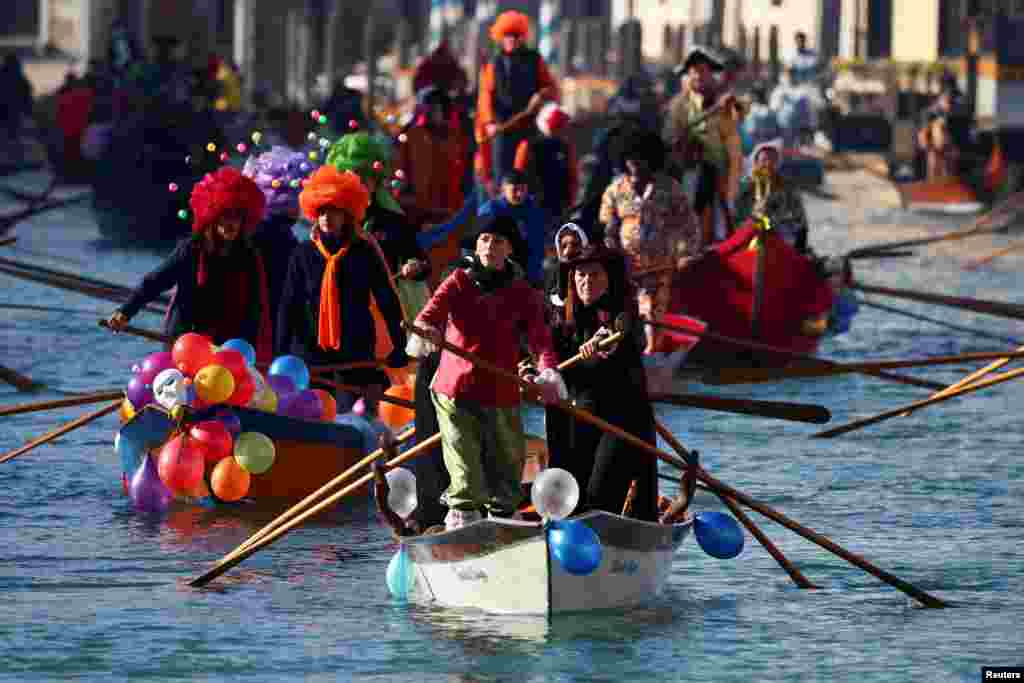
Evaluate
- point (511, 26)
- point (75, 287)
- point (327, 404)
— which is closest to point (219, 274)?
point (327, 404)

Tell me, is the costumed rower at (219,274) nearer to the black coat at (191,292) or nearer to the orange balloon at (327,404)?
the black coat at (191,292)

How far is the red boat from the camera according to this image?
22391 mm

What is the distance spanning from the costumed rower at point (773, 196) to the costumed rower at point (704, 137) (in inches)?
34.7

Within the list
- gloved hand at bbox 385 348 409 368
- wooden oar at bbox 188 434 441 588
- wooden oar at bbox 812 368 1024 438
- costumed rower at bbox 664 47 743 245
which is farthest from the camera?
costumed rower at bbox 664 47 743 245

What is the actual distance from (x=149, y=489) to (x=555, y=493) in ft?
12.3

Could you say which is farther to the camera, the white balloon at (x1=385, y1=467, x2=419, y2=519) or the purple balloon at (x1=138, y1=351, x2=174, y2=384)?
the purple balloon at (x1=138, y1=351, x2=174, y2=384)

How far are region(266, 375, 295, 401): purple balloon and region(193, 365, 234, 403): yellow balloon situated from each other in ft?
1.15

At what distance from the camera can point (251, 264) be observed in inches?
634

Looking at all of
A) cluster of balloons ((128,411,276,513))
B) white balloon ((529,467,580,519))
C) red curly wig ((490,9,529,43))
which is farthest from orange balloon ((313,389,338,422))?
red curly wig ((490,9,529,43))

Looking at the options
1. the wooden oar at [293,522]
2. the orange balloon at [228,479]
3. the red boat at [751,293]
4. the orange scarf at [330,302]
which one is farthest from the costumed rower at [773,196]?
the wooden oar at [293,522]

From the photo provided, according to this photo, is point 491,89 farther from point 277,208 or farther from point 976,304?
point 277,208

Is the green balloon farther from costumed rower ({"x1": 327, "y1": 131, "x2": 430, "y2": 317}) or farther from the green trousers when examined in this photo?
the green trousers

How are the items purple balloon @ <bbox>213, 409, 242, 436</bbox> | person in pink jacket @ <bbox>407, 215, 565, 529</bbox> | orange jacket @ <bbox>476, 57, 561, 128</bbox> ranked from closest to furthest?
person in pink jacket @ <bbox>407, 215, 565, 529</bbox>
purple balloon @ <bbox>213, 409, 242, 436</bbox>
orange jacket @ <bbox>476, 57, 561, 128</bbox>

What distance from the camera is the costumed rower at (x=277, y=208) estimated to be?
1628cm
